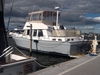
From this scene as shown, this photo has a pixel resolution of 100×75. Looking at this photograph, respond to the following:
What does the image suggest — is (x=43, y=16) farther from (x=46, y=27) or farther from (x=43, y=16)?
(x=46, y=27)

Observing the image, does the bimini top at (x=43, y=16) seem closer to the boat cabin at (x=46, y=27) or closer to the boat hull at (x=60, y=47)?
the boat cabin at (x=46, y=27)

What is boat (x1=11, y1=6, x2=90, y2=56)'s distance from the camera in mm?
17812

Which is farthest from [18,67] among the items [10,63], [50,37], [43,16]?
[43,16]

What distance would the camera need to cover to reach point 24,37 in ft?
74.2

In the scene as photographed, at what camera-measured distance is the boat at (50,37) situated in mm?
17812

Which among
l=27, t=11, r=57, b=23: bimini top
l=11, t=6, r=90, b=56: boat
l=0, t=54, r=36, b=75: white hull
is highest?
l=27, t=11, r=57, b=23: bimini top

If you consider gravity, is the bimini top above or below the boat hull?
above

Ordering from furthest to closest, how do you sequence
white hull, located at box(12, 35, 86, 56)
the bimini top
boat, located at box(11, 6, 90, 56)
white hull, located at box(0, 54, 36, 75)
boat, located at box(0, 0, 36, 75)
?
the bimini top, boat, located at box(11, 6, 90, 56), white hull, located at box(12, 35, 86, 56), boat, located at box(0, 0, 36, 75), white hull, located at box(0, 54, 36, 75)

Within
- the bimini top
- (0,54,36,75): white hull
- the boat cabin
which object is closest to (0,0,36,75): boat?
(0,54,36,75): white hull

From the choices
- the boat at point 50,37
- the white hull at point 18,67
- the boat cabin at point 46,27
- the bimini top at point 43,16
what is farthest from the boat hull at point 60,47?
the white hull at point 18,67

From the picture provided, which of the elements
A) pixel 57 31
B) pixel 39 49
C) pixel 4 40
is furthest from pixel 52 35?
pixel 4 40

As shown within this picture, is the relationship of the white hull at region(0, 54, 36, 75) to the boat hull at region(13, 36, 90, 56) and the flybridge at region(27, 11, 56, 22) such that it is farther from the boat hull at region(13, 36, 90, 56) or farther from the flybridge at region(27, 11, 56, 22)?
the flybridge at region(27, 11, 56, 22)

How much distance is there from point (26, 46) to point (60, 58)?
5.59m

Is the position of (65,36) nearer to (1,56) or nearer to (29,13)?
(29,13)
